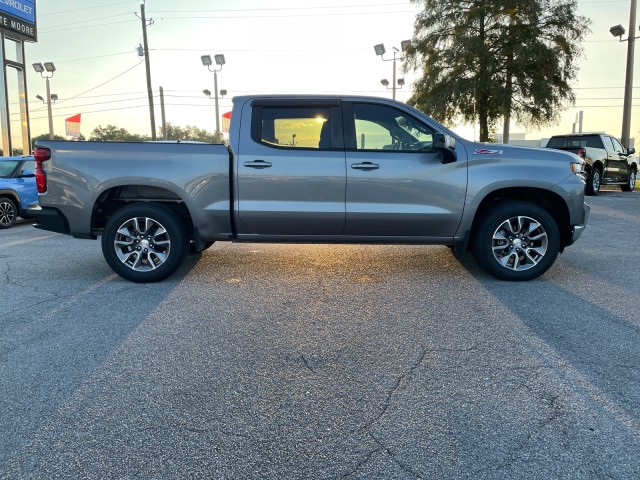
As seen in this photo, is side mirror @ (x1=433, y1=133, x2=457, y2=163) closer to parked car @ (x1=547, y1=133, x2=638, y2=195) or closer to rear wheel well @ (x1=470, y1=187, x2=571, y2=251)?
rear wheel well @ (x1=470, y1=187, x2=571, y2=251)

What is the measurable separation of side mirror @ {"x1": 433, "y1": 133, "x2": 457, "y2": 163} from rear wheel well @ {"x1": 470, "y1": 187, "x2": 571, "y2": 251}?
0.66m

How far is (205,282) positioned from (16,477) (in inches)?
139

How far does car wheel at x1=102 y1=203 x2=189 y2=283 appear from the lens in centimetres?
565

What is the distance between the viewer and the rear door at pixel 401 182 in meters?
5.50

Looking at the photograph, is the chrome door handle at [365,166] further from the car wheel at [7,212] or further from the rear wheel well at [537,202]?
the car wheel at [7,212]

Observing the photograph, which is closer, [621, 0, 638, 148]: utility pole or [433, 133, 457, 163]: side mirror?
[433, 133, 457, 163]: side mirror

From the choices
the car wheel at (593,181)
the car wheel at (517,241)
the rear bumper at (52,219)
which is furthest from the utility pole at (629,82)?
the rear bumper at (52,219)

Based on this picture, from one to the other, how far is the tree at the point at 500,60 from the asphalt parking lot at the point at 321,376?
20.8 m

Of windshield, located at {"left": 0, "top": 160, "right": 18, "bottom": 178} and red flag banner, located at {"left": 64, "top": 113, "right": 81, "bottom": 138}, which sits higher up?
red flag banner, located at {"left": 64, "top": 113, "right": 81, "bottom": 138}

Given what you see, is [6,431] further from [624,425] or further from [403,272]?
[403,272]

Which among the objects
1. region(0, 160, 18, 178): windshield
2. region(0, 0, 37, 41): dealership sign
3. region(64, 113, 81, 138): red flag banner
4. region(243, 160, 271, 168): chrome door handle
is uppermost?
region(0, 0, 37, 41): dealership sign

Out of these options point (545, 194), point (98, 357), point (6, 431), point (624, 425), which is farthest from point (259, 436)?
point (545, 194)

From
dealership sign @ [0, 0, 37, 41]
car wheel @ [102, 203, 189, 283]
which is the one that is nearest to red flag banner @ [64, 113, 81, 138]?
dealership sign @ [0, 0, 37, 41]

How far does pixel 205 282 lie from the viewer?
573 cm
